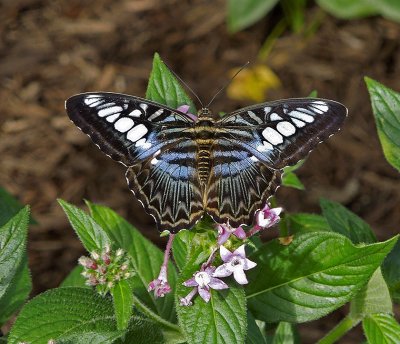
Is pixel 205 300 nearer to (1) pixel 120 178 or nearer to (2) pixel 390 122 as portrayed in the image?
(2) pixel 390 122

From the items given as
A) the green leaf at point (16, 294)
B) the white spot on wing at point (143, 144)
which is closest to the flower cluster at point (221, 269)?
the white spot on wing at point (143, 144)

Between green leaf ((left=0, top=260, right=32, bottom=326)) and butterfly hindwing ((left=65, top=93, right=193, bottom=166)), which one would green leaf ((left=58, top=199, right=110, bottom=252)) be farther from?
green leaf ((left=0, top=260, right=32, bottom=326))

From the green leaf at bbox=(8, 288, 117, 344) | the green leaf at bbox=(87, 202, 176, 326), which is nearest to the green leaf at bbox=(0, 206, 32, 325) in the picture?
the green leaf at bbox=(8, 288, 117, 344)

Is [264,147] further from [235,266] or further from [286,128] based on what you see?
[235,266]

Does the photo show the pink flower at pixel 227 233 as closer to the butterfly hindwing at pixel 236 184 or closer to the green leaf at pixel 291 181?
the butterfly hindwing at pixel 236 184

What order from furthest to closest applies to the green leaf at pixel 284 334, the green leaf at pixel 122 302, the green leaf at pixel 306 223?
the green leaf at pixel 306 223 → the green leaf at pixel 284 334 → the green leaf at pixel 122 302

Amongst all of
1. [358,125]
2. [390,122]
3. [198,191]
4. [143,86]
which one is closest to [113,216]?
[198,191]
